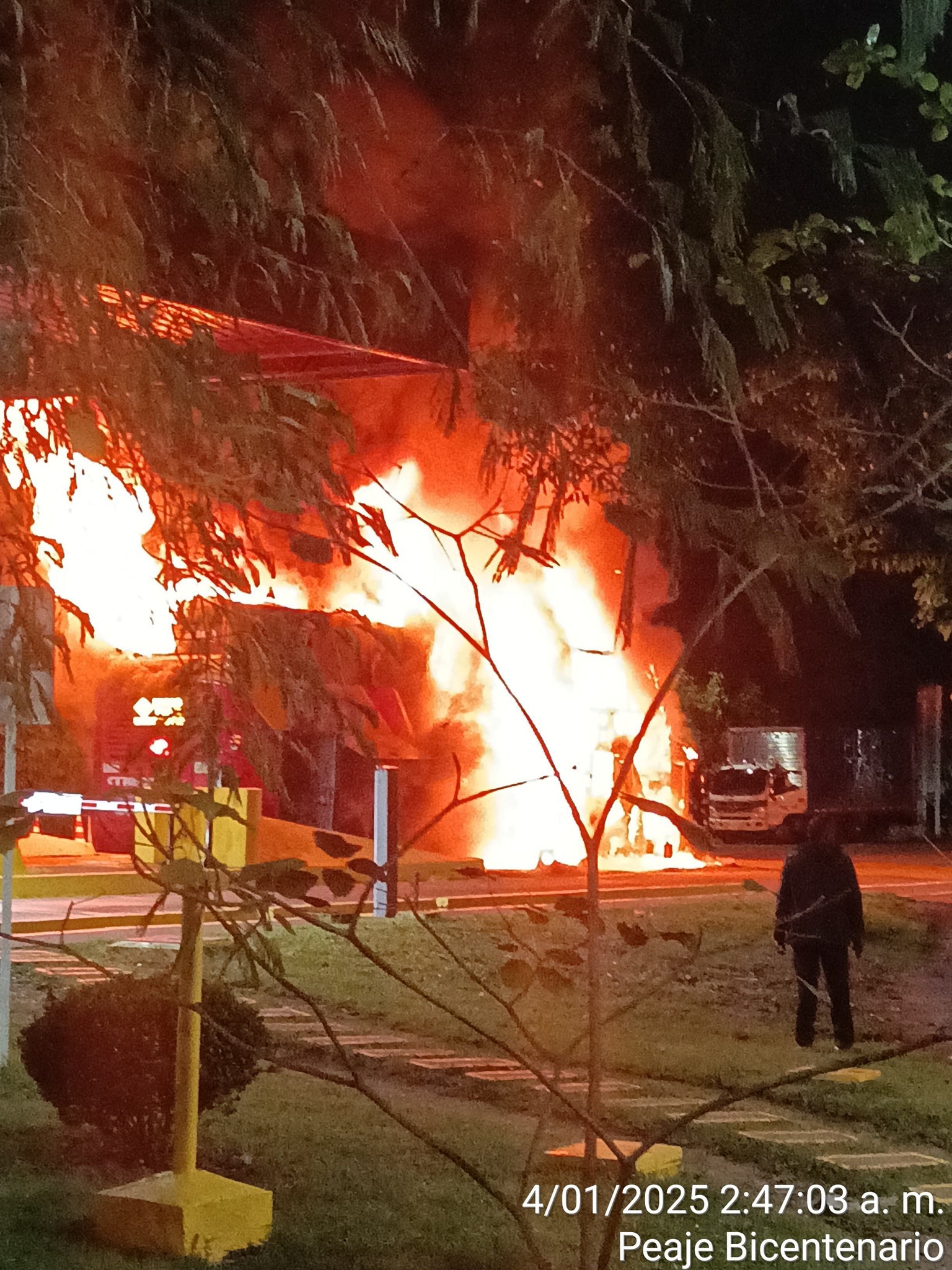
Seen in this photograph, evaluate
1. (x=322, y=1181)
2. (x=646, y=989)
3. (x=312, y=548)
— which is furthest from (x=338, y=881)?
(x=646, y=989)

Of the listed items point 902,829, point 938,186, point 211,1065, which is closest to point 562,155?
point 938,186

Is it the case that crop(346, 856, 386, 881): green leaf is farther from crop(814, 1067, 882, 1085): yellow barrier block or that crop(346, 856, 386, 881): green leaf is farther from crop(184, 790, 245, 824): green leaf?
crop(814, 1067, 882, 1085): yellow barrier block

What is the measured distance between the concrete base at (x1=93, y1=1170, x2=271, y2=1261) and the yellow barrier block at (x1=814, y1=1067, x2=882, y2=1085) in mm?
4567

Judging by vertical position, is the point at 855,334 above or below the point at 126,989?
above

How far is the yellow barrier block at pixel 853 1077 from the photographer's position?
1027 centimetres

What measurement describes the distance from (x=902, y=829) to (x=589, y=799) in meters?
14.0

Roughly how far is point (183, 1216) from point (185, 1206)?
0.03m

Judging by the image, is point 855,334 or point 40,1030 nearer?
point 40,1030

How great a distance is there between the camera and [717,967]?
15.1 meters

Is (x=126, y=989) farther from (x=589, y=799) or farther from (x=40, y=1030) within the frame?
(x=589, y=799)

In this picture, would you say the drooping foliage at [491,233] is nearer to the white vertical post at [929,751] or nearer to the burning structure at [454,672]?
the burning structure at [454,672]

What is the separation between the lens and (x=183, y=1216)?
20.3 ft

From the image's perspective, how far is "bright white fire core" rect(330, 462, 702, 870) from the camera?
1029 inches

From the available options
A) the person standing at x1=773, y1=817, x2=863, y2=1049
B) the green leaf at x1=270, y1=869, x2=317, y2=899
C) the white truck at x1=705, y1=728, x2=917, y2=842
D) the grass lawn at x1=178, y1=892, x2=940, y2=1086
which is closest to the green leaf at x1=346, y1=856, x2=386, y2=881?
the green leaf at x1=270, y1=869, x2=317, y2=899
